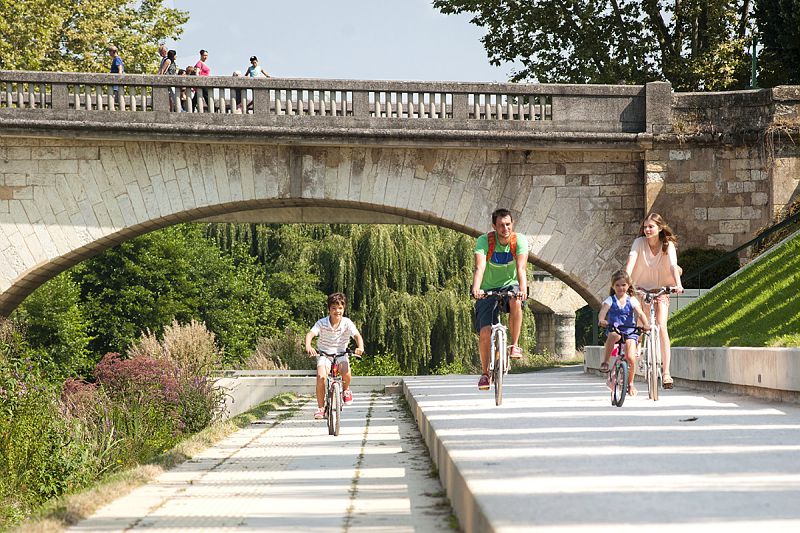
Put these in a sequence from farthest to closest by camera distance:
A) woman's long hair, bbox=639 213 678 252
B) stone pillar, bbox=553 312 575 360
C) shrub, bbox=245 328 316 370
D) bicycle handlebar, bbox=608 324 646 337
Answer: stone pillar, bbox=553 312 575 360, shrub, bbox=245 328 316 370, woman's long hair, bbox=639 213 678 252, bicycle handlebar, bbox=608 324 646 337

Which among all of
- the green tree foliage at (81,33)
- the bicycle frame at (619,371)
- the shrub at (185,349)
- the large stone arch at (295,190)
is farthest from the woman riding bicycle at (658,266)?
the green tree foliage at (81,33)

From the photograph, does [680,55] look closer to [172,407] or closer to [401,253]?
[401,253]

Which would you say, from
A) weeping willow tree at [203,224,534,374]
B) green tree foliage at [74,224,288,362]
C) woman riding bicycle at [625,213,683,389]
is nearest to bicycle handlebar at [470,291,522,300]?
woman riding bicycle at [625,213,683,389]

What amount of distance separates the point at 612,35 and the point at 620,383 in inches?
797

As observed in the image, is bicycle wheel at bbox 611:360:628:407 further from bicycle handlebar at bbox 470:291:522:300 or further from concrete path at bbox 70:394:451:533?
concrete path at bbox 70:394:451:533

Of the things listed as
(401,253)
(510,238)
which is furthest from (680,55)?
(510,238)

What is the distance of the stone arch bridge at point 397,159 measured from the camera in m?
19.8

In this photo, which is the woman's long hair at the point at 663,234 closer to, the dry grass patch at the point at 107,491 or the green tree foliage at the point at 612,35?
the dry grass patch at the point at 107,491

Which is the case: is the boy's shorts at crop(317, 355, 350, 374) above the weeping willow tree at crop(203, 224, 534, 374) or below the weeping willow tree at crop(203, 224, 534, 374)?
below

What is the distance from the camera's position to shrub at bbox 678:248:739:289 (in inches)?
779

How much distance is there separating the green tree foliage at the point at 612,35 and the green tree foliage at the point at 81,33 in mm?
12414

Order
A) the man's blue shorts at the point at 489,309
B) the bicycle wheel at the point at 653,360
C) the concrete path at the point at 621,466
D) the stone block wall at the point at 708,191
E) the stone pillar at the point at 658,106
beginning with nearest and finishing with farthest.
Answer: the concrete path at the point at 621,466
the man's blue shorts at the point at 489,309
the bicycle wheel at the point at 653,360
the stone block wall at the point at 708,191
the stone pillar at the point at 658,106

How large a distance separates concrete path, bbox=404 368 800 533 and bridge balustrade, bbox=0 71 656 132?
11.4 m

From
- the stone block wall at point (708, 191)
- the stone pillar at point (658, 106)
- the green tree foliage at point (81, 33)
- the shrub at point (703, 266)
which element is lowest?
the shrub at point (703, 266)
